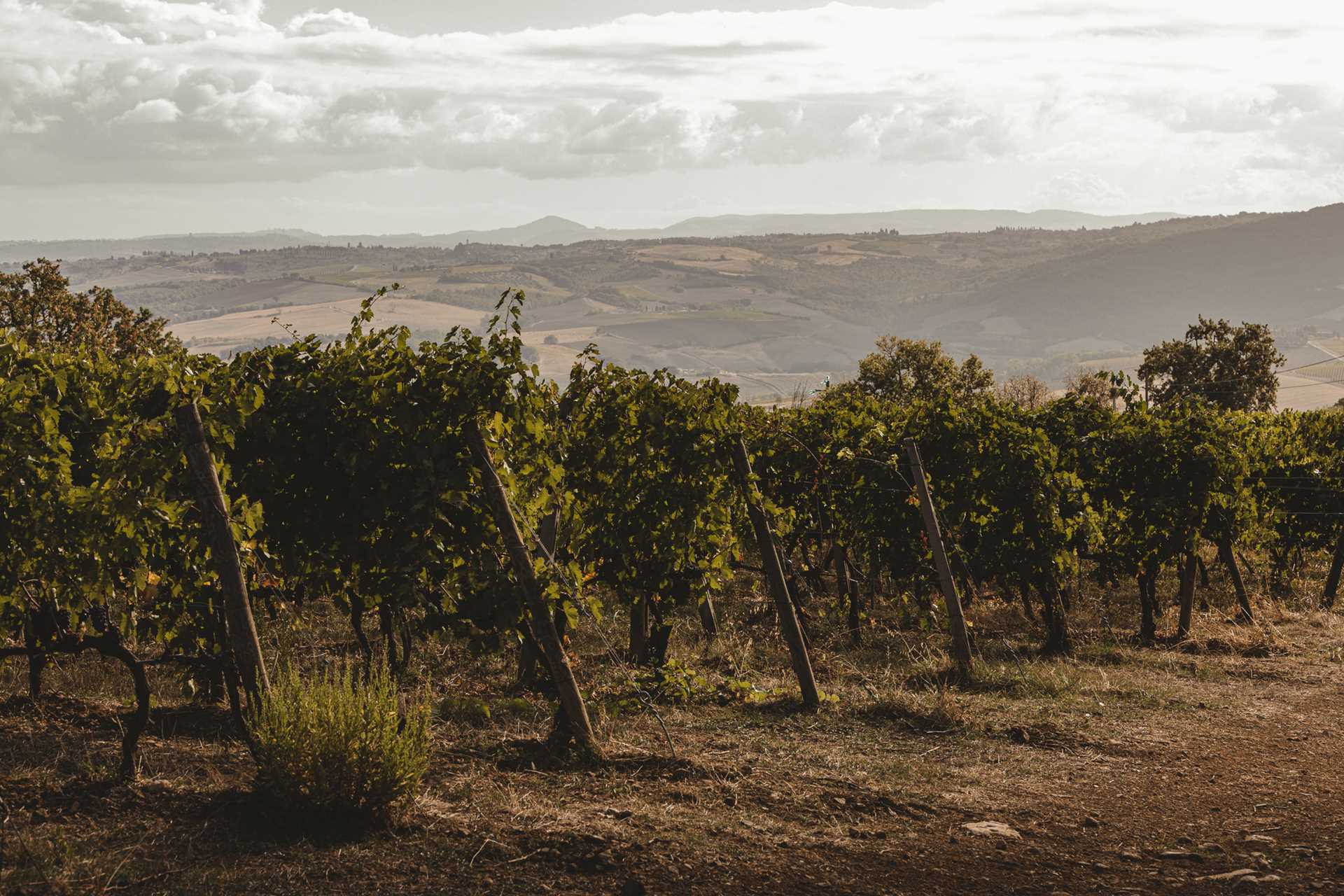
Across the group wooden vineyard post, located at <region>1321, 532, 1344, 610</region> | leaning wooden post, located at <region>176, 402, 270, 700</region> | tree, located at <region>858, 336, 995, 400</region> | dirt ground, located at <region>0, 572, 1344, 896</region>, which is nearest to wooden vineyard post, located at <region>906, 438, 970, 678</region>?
dirt ground, located at <region>0, 572, 1344, 896</region>

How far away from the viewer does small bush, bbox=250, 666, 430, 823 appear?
5102 millimetres

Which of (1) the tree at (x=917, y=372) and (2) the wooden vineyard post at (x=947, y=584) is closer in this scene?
(2) the wooden vineyard post at (x=947, y=584)

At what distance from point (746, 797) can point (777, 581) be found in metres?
2.46

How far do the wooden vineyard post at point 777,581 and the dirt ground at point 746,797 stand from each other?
0.81 ft

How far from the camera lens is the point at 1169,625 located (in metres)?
13.8

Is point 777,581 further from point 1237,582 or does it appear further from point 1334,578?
point 1334,578

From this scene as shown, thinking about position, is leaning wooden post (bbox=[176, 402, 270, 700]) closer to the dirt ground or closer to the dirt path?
the dirt ground

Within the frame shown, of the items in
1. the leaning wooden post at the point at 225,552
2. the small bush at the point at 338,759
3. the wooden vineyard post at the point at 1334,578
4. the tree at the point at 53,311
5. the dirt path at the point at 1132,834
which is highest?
the tree at the point at 53,311

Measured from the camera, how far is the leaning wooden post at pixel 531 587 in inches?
247

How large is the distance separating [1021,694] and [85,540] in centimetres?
736

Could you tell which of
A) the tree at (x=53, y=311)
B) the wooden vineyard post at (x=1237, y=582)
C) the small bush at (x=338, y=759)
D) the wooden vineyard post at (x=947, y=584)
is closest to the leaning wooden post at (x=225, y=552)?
the small bush at (x=338, y=759)

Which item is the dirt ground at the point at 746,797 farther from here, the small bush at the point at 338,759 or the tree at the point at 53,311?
the tree at the point at 53,311

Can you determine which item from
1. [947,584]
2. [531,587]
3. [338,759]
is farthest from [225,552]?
[947,584]

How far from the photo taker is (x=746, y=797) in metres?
6.07
